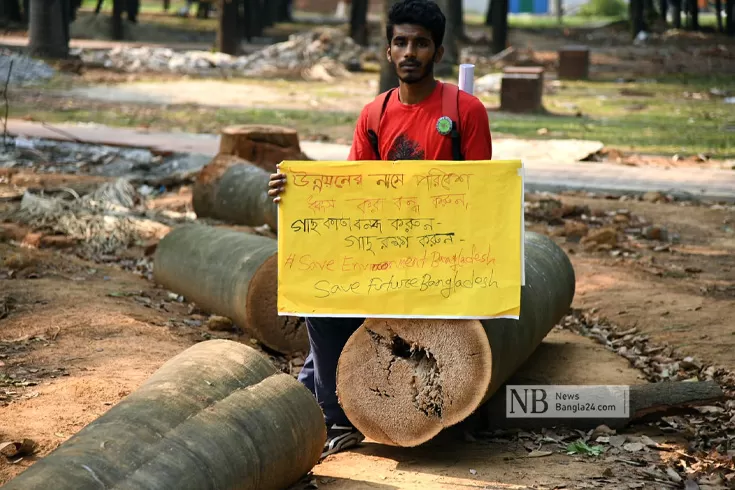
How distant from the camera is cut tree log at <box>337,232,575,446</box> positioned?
4.94m

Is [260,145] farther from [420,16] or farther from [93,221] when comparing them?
[420,16]

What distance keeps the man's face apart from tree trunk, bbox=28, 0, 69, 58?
24.3 meters

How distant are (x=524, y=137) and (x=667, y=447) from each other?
36.6 ft

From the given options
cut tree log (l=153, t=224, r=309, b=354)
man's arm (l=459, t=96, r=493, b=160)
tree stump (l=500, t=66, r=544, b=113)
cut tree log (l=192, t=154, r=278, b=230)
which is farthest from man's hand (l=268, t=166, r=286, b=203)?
tree stump (l=500, t=66, r=544, b=113)

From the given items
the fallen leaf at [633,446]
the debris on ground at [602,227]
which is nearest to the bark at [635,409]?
the fallen leaf at [633,446]

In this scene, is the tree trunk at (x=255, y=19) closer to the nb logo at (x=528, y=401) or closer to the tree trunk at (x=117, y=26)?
the tree trunk at (x=117, y=26)

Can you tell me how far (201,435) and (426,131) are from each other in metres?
1.62

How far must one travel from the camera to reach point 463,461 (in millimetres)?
5105

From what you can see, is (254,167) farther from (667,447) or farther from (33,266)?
(667,447)

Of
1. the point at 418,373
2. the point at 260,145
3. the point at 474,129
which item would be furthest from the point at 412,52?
the point at 260,145

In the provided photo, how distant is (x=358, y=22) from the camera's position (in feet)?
116

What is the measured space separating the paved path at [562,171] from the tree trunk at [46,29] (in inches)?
477

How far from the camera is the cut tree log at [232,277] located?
707 cm

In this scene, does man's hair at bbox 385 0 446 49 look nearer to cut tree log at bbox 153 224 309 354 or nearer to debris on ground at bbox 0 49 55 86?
cut tree log at bbox 153 224 309 354
